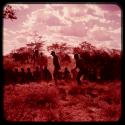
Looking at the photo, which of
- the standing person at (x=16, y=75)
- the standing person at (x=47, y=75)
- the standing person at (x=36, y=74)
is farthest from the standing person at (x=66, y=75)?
the standing person at (x=16, y=75)

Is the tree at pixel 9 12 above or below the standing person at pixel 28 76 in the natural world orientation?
above

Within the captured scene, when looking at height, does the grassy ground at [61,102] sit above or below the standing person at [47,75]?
below

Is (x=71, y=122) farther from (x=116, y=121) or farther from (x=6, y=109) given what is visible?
(x=6, y=109)

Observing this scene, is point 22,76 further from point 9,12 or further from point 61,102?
point 9,12

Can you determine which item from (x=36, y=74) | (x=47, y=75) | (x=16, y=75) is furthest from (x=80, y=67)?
(x=16, y=75)

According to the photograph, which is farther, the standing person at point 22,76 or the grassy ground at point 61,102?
the standing person at point 22,76

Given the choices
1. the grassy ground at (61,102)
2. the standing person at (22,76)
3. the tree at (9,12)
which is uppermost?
the tree at (9,12)

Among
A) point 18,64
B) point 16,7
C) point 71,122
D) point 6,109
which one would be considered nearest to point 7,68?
point 18,64

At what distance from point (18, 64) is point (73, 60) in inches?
32.8

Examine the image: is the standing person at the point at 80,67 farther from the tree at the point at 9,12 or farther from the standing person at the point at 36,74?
the tree at the point at 9,12

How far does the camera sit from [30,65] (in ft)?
16.9

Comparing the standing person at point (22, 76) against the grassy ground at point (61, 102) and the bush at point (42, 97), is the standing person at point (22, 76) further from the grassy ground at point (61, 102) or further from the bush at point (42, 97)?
the bush at point (42, 97)

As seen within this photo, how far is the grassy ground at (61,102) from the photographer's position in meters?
5.05

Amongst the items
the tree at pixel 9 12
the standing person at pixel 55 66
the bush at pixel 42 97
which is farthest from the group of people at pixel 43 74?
the tree at pixel 9 12
